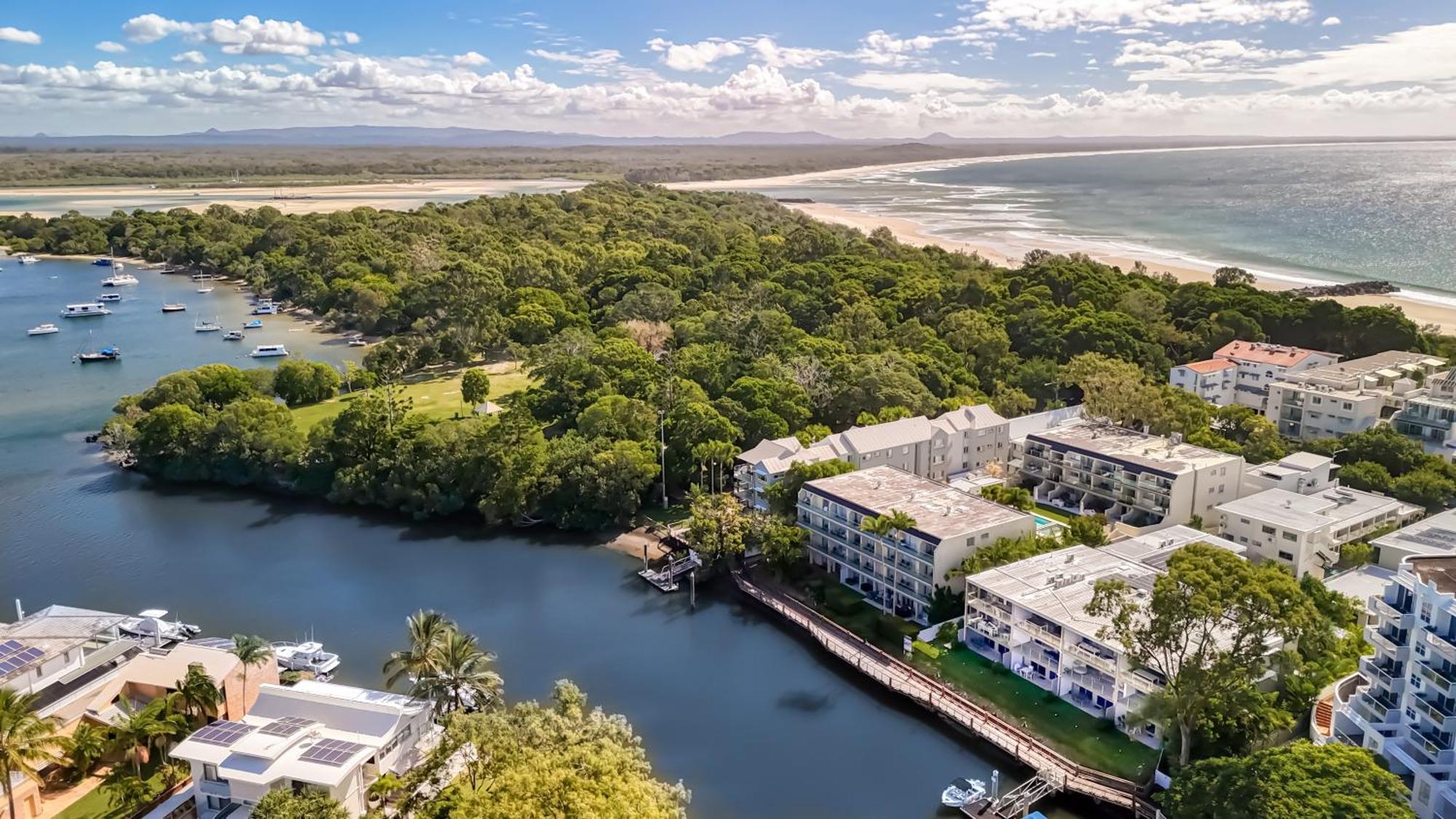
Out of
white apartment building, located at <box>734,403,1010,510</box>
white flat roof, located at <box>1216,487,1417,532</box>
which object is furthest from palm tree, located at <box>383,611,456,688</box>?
white flat roof, located at <box>1216,487,1417,532</box>


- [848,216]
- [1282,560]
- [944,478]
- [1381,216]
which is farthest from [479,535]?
[1381,216]

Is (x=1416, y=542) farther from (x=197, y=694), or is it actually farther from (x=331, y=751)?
(x=197, y=694)

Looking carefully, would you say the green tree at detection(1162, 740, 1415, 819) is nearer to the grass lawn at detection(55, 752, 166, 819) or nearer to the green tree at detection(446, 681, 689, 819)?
the green tree at detection(446, 681, 689, 819)

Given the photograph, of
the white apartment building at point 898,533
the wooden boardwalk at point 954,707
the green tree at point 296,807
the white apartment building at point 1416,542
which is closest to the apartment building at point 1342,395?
the white apartment building at point 1416,542

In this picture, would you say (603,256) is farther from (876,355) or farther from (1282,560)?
(1282,560)

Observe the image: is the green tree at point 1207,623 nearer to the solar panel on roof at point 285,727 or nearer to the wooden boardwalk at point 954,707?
the wooden boardwalk at point 954,707

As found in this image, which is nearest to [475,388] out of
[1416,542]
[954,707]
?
[954,707]
